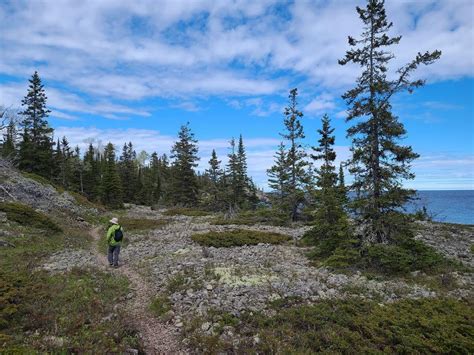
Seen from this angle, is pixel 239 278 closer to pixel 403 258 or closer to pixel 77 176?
pixel 403 258

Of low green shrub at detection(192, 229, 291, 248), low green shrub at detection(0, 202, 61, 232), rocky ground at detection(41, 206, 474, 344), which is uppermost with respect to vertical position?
low green shrub at detection(0, 202, 61, 232)

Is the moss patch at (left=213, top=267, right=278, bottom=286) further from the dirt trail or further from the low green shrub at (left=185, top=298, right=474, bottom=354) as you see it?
the dirt trail

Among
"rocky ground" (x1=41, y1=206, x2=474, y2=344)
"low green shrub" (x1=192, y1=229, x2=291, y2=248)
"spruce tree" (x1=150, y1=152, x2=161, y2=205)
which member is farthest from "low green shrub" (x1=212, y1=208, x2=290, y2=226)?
"spruce tree" (x1=150, y1=152, x2=161, y2=205)

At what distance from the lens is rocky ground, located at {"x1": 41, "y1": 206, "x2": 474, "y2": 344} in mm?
8922

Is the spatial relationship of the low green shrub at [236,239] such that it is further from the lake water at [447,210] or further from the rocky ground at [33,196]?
the rocky ground at [33,196]

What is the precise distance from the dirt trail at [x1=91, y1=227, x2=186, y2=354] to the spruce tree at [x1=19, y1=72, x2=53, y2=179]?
142ft

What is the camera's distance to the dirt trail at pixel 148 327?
6.92m

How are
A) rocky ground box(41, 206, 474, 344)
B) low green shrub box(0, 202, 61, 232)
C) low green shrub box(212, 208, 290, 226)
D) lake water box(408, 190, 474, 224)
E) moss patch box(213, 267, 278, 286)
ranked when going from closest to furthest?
rocky ground box(41, 206, 474, 344)
moss patch box(213, 267, 278, 286)
low green shrub box(0, 202, 61, 232)
lake water box(408, 190, 474, 224)
low green shrub box(212, 208, 290, 226)

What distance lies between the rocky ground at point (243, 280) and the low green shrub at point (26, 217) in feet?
20.5

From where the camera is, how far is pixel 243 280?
10383 millimetres

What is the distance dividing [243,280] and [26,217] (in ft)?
56.3

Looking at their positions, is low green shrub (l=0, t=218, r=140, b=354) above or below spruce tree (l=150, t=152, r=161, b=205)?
below

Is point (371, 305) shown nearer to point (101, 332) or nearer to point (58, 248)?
point (101, 332)

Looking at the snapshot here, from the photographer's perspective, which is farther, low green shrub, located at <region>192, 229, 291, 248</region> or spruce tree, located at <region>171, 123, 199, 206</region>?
spruce tree, located at <region>171, 123, 199, 206</region>
